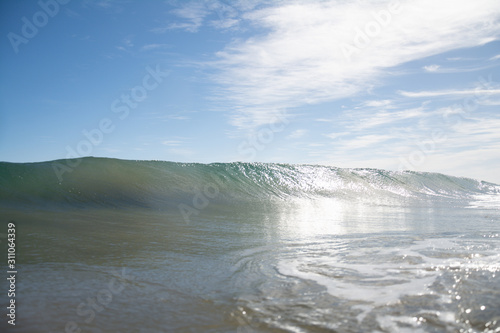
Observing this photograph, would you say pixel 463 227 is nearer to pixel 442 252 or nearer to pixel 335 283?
pixel 442 252

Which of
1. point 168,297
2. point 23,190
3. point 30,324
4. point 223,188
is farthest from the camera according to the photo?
point 223,188

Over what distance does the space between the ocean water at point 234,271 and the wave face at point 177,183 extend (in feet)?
0.65

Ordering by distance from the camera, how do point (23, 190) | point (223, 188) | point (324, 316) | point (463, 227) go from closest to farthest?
point (324, 316) → point (463, 227) → point (23, 190) → point (223, 188)

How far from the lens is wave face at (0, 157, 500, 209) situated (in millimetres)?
11359

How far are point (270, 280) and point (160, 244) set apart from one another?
2.47 meters

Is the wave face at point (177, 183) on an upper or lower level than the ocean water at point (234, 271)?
upper

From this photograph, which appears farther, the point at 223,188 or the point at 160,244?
the point at 223,188

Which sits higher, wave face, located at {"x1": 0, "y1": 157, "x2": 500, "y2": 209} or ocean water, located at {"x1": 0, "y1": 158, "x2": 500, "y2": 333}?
wave face, located at {"x1": 0, "y1": 157, "x2": 500, "y2": 209}

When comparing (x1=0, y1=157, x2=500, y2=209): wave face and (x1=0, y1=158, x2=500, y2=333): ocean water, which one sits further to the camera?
(x1=0, y1=157, x2=500, y2=209): wave face

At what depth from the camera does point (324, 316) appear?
3.01m

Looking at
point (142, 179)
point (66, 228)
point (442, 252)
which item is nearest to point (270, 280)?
point (442, 252)

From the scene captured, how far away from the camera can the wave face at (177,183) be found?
11.4 meters

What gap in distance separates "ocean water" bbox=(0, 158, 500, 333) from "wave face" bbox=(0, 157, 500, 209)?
20 cm

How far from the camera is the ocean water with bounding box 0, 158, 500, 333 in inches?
115
